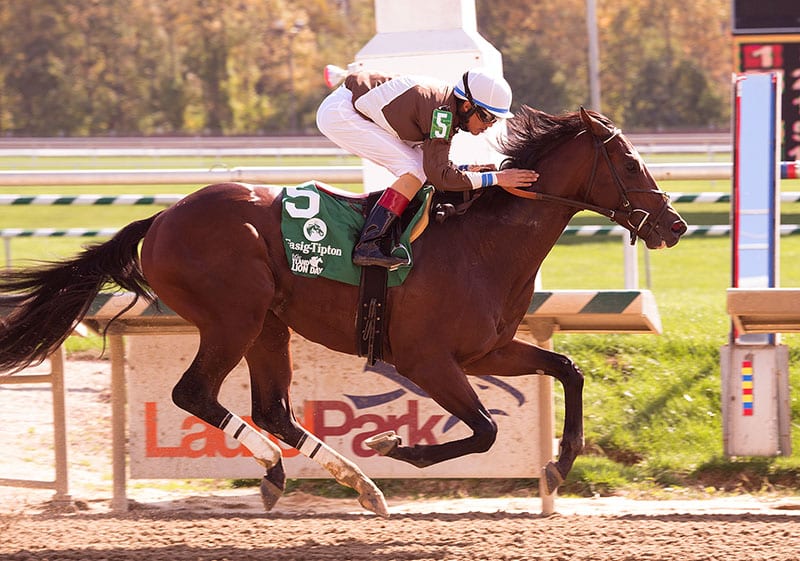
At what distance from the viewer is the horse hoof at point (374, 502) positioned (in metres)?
4.88

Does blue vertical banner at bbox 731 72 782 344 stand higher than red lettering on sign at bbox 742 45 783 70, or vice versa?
red lettering on sign at bbox 742 45 783 70

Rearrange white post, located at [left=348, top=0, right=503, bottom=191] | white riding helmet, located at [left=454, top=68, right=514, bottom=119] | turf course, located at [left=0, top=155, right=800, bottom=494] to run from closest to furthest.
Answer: white riding helmet, located at [left=454, top=68, right=514, bottom=119] < turf course, located at [left=0, top=155, right=800, bottom=494] < white post, located at [left=348, top=0, right=503, bottom=191]

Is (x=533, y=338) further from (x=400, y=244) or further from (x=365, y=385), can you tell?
(x=400, y=244)

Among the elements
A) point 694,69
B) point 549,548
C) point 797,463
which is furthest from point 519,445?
point 694,69

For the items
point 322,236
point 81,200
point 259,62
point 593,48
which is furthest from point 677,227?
point 259,62

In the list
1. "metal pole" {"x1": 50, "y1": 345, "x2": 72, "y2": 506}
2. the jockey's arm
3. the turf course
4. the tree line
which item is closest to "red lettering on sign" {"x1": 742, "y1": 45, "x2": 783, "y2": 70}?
the turf course

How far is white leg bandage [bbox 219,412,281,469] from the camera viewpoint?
15.9 feet

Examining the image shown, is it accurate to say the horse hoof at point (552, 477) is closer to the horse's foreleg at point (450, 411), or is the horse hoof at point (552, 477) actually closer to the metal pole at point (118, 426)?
the horse's foreleg at point (450, 411)

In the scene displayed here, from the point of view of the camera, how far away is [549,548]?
4.43m

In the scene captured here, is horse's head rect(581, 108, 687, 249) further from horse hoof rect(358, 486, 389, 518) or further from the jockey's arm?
horse hoof rect(358, 486, 389, 518)

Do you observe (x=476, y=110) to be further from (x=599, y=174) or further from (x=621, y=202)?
(x=621, y=202)

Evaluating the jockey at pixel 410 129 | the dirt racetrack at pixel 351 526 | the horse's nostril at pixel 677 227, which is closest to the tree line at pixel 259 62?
the dirt racetrack at pixel 351 526

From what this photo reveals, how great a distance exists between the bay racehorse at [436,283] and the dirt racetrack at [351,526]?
0.88 feet

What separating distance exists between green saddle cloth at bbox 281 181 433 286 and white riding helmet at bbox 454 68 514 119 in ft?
1.35
